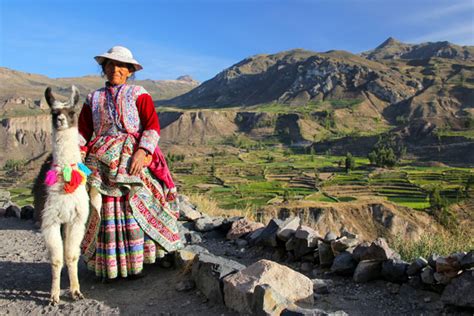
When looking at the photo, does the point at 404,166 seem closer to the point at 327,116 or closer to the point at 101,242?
the point at 327,116

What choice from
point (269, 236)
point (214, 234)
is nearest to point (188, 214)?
point (214, 234)

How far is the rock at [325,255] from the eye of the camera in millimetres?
5195

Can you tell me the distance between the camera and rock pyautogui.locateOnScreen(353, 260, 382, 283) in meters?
4.62

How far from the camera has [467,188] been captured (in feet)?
178

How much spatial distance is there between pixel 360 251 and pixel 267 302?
1740 millimetres

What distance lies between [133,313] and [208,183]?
64957 millimetres

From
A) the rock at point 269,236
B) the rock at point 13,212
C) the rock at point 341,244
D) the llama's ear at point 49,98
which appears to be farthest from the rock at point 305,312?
the rock at point 13,212

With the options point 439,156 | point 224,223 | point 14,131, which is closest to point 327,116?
point 439,156

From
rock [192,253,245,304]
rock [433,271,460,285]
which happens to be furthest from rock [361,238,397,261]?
rock [192,253,245,304]

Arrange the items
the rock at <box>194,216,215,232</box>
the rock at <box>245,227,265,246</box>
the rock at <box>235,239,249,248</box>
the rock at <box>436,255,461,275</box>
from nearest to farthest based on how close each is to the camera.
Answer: the rock at <box>436,255,461,275</box>, the rock at <box>245,227,265,246</box>, the rock at <box>235,239,249,248</box>, the rock at <box>194,216,215,232</box>

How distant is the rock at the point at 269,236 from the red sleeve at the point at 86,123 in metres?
2.83

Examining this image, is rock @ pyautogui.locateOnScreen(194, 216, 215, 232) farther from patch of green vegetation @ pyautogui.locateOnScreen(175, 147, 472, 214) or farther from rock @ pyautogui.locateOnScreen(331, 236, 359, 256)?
patch of green vegetation @ pyautogui.locateOnScreen(175, 147, 472, 214)

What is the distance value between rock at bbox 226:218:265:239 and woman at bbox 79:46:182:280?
2328mm

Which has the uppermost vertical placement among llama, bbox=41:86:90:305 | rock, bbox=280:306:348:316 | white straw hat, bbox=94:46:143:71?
white straw hat, bbox=94:46:143:71
